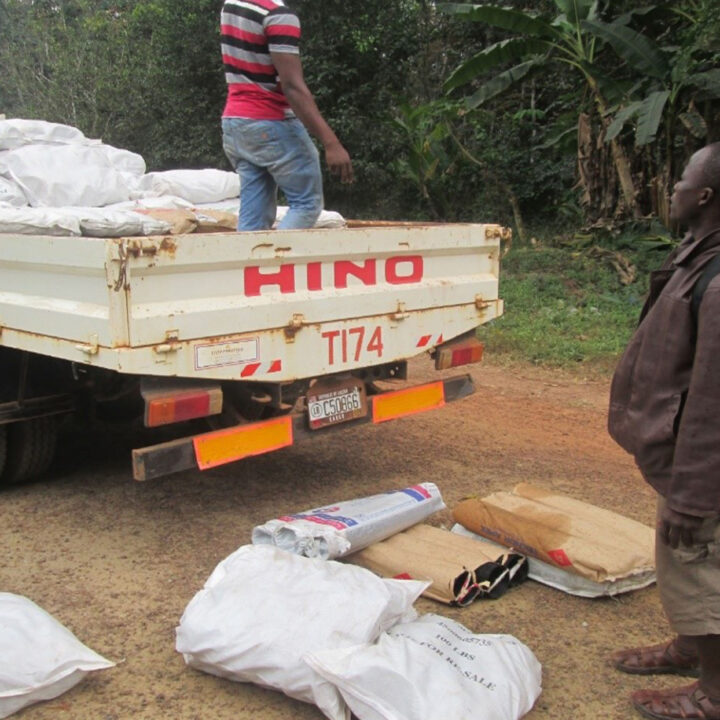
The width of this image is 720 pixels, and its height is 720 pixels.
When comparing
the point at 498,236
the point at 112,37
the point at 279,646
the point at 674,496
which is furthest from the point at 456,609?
the point at 112,37

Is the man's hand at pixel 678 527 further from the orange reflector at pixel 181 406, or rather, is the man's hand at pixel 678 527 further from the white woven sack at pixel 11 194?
the white woven sack at pixel 11 194

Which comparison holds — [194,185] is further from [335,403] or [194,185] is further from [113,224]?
[335,403]

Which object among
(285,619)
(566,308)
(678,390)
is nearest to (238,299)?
(285,619)

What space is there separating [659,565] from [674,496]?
0.41m

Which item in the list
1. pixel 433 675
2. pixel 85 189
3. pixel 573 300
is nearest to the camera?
pixel 433 675

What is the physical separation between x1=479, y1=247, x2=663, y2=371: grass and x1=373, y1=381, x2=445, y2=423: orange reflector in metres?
3.17

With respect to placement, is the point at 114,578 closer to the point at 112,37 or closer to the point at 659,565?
the point at 659,565

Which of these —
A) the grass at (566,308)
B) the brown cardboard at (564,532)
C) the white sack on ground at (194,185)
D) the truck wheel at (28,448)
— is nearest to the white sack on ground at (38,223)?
the truck wheel at (28,448)

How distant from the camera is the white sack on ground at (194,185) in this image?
17.2 feet

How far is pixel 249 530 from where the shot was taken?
13.4 ft

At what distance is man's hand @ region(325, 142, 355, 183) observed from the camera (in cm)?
434

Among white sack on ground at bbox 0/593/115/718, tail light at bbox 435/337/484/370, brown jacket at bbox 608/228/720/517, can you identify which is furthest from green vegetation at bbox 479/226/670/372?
white sack on ground at bbox 0/593/115/718

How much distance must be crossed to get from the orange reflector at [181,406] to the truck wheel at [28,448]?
48.0 inches

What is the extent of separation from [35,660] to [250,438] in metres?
1.44
